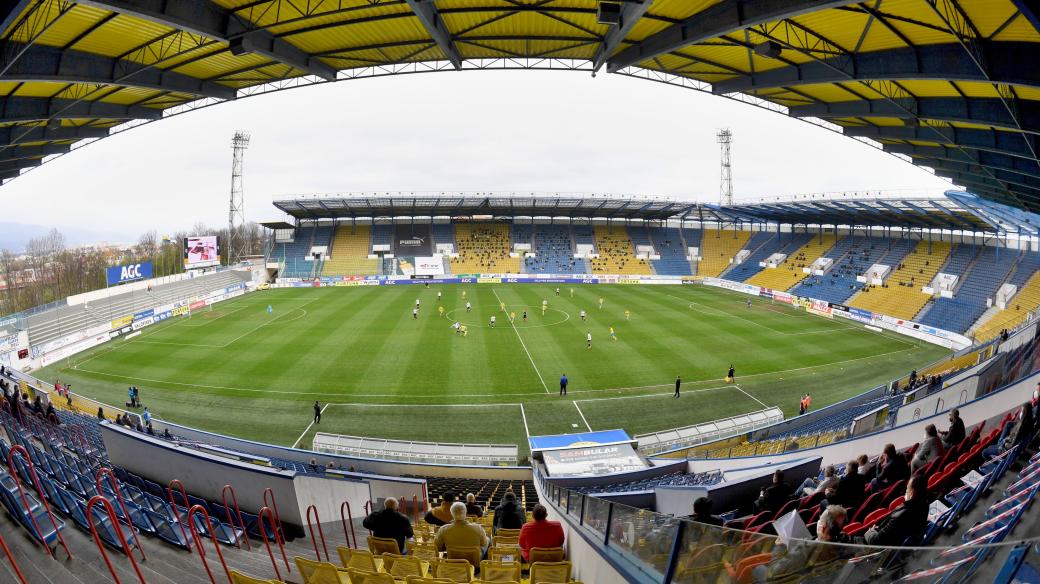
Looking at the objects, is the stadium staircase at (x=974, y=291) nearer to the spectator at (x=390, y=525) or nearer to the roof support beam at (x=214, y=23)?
the spectator at (x=390, y=525)

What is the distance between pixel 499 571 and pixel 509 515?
235 cm

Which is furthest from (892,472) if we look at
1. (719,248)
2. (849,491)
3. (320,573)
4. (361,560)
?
(719,248)

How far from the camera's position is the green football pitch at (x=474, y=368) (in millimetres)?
20344

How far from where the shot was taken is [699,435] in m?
18.1

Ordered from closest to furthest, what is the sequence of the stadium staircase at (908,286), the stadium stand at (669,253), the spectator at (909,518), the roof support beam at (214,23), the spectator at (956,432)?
the spectator at (909,518), the spectator at (956,432), the roof support beam at (214,23), the stadium staircase at (908,286), the stadium stand at (669,253)

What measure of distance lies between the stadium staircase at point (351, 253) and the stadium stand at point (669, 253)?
39.8 metres

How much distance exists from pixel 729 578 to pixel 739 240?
237 feet

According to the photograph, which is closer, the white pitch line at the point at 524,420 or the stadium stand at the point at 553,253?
the white pitch line at the point at 524,420

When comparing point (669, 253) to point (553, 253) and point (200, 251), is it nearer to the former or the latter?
point (553, 253)

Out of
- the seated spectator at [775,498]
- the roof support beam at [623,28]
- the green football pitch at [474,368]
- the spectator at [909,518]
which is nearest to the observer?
the spectator at [909,518]

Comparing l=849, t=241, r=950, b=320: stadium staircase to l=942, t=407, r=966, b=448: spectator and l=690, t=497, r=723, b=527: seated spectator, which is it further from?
l=690, t=497, r=723, b=527: seated spectator

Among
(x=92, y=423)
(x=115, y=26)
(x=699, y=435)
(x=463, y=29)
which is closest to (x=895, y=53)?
(x=463, y=29)

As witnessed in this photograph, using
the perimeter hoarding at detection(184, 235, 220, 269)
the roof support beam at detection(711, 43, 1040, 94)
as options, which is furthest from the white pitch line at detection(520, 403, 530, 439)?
the perimeter hoarding at detection(184, 235, 220, 269)

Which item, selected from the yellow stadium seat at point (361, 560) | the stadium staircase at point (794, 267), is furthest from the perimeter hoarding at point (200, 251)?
the stadium staircase at point (794, 267)
